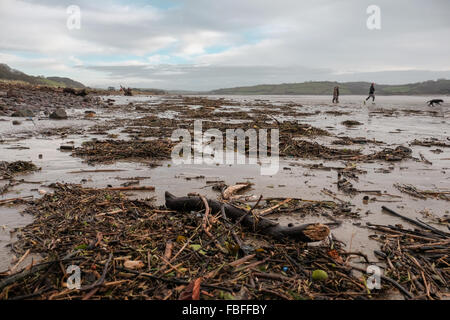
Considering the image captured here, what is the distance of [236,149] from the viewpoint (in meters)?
8.12

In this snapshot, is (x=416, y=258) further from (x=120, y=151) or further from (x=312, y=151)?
(x=120, y=151)

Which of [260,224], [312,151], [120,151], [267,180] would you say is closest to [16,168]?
[120,151]

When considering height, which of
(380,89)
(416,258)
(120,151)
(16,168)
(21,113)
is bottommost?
(416,258)

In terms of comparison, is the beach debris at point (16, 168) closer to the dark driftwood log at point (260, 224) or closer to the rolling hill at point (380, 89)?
the dark driftwood log at point (260, 224)

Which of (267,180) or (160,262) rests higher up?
(267,180)

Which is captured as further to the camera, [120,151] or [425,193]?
[120,151]

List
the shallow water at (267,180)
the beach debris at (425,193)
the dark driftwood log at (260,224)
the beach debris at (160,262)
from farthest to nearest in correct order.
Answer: the beach debris at (425,193)
the shallow water at (267,180)
the dark driftwood log at (260,224)
the beach debris at (160,262)

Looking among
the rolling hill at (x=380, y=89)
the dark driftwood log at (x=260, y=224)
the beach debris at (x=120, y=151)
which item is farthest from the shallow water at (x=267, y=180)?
the rolling hill at (x=380, y=89)

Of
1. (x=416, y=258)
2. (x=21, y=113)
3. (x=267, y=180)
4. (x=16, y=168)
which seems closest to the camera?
(x=416, y=258)

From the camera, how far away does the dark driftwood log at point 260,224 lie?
2730 mm

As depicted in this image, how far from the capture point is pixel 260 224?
121 inches
